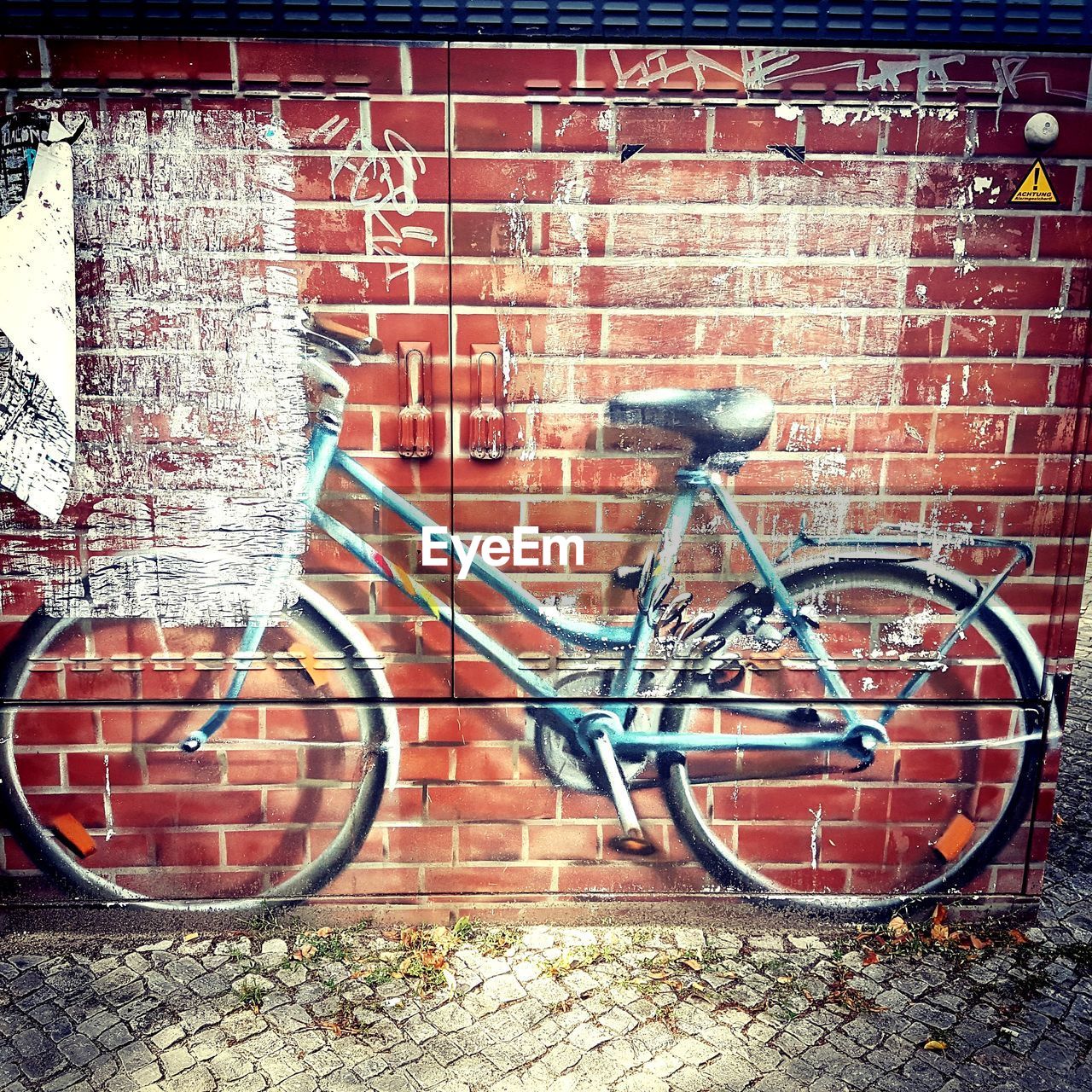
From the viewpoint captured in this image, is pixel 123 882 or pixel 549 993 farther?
pixel 123 882

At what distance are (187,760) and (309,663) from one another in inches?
21.0

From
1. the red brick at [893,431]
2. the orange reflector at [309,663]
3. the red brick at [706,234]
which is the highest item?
the red brick at [706,234]

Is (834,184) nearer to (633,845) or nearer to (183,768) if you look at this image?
(633,845)

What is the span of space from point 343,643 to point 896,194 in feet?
7.21

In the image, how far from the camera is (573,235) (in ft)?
8.64

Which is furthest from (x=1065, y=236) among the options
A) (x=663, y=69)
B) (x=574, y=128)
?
(x=574, y=128)

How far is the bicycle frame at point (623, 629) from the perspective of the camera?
109 inches

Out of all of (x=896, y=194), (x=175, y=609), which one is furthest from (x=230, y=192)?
(x=896, y=194)

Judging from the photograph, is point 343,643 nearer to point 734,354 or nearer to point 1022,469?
point 734,354

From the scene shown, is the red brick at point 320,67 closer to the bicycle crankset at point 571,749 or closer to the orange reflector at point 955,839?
the bicycle crankset at point 571,749

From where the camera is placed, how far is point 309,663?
285 centimetres

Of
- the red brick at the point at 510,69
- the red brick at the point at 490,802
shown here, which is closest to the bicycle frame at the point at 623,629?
the red brick at the point at 490,802

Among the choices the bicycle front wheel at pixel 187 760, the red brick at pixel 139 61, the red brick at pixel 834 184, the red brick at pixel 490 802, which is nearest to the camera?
the red brick at pixel 139 61

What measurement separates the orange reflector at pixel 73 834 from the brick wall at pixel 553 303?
14cm
